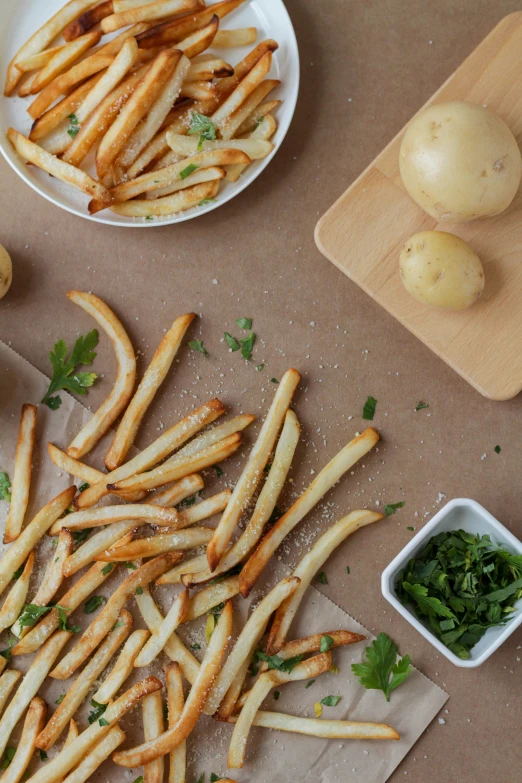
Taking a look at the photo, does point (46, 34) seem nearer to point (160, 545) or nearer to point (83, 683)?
point (160, 545)

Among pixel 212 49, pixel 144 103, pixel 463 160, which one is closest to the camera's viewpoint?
pixel 463 160

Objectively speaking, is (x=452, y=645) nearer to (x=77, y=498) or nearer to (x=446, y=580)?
(x=446, y=580)

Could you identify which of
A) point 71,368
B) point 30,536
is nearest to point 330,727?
point 30,536

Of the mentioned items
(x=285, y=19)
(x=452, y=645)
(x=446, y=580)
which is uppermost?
(x=285, y=19)

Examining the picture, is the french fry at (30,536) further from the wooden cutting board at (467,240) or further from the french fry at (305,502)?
the wooden cutting board at (467,240)

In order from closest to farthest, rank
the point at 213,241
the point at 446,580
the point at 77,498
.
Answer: the point at 446,580 < the point at 77,498 < the point at 213,241

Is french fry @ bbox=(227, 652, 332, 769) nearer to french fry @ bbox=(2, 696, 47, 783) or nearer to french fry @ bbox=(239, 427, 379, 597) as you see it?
french fry @ bbox=(239, 427, 379, 597)

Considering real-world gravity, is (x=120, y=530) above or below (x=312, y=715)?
above

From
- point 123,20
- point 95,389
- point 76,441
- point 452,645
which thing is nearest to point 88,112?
point 123,20
